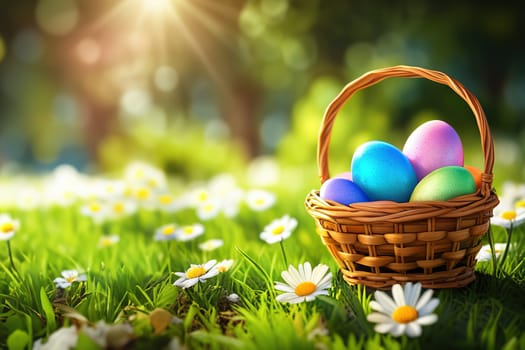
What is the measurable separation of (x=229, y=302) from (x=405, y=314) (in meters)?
0.52

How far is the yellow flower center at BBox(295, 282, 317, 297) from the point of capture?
1.42m

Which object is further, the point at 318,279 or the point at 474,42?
the point at 474,42

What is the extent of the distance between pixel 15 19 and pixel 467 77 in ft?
22.1

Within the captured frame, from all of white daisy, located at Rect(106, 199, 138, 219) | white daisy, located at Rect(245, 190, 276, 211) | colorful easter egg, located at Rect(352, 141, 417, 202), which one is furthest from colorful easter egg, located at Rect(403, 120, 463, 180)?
white daisy, located at Rect(106, 199, 138, 219)

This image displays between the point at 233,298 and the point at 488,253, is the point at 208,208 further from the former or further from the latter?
the point at 488,253

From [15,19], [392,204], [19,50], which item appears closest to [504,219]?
[392,204]

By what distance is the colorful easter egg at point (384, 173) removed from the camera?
150 centimetres

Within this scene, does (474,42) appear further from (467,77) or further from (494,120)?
(494,120)

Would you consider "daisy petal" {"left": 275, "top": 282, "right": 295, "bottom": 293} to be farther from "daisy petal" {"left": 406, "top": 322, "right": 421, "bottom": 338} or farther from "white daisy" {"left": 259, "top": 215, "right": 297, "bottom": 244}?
"daisy petal" {"left": 406, "top": 322, "right": 421, "bottom": 338}

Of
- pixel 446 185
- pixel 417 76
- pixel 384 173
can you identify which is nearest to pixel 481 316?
pixel 446 185

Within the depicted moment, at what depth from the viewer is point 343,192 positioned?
58.8 inches

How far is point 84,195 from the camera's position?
289 cm

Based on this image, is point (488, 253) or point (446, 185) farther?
point (488, 253)

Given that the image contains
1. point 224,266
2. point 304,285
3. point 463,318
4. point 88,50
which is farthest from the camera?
A: point 88,50
